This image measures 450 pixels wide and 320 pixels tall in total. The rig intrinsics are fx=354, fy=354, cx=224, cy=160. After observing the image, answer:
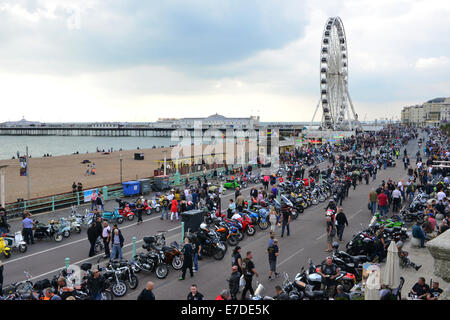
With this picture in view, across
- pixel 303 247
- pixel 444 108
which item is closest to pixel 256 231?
pixel 303 247

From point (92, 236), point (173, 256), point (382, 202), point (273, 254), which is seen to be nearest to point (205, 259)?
point (173, 256)

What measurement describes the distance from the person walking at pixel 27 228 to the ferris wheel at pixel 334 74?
51414 millimetres

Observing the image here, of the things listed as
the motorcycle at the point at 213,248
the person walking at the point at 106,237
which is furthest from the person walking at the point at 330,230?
the person walking at the point at 106,237

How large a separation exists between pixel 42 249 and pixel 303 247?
9.73 meters

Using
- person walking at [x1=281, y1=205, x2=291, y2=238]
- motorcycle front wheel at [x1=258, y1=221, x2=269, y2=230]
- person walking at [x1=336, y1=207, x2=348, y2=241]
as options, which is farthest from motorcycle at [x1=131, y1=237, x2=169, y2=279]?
person walking at [x1=336, y1=207, x2=348, y2=241]

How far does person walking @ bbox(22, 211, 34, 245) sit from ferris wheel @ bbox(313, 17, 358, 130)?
5141 centimetres

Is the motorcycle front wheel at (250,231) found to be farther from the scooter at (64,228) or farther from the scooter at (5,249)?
the scooter at (5,249)

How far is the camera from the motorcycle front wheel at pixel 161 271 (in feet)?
34.2

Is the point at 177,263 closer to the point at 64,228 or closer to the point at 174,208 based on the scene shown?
the point at 64,228

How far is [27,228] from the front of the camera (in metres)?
13.5

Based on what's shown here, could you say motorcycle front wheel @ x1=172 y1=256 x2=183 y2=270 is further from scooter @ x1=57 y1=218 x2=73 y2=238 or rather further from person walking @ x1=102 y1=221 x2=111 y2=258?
scooter @ x1=57 y1=218 x2=73 y2=238

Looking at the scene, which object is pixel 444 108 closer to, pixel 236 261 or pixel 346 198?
pixel 346 198

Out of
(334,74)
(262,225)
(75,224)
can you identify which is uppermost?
(334,74)

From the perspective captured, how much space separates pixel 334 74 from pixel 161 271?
194 ft
